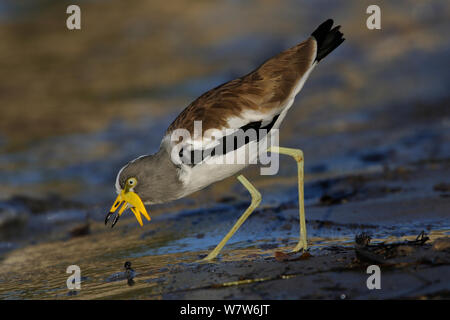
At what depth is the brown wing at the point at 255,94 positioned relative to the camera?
5.25 meters

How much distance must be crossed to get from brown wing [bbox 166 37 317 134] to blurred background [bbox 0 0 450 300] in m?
2.84

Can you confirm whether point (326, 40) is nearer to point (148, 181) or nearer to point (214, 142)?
point (214, 142)

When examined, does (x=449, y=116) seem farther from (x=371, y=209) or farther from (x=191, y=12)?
(x=191, y=12)

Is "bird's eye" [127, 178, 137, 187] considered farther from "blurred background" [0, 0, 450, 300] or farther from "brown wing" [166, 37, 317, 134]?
"blurred background" [0, 0, 450, 300]

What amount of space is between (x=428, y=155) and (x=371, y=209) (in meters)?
3.20

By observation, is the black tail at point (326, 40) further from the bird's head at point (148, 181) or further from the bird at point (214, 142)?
the bird's head at point (148, 181)

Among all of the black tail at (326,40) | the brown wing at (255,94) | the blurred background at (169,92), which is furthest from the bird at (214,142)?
the blurred background at (169,92)

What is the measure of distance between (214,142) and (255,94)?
2.16 ft

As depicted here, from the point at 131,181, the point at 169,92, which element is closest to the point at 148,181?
the point at 131,181

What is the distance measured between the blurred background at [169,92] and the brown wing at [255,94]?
2.84 meters


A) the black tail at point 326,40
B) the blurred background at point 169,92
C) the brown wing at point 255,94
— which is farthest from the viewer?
the blurred background at point 169,92

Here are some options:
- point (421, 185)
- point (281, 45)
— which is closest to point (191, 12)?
point (281, 45)

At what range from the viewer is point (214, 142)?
511cm

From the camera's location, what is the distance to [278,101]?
5.43 metres
